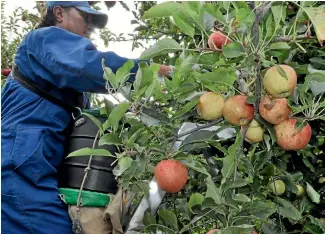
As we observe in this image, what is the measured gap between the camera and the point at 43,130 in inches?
74.5

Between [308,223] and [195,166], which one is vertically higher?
[195,166]

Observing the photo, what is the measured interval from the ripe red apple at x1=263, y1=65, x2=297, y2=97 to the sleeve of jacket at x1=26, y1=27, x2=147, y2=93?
1.72 feet

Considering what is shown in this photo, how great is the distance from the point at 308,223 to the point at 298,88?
59cm

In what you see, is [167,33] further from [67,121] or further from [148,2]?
[67,121]

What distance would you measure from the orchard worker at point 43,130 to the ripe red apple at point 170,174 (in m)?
0.44

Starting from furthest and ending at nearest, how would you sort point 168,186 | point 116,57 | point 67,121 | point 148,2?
point 148,2
point 67,121
point 116,57
point 168,186

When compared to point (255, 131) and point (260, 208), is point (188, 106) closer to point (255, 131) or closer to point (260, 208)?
point (255, 131)

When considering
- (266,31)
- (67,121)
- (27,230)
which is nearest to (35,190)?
(27,230)

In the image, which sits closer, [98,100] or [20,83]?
[20,83]

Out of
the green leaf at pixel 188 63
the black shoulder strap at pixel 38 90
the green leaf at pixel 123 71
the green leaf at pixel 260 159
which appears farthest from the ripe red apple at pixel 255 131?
the black shoulder strap at pixel 38 90

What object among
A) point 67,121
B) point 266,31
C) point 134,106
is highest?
point 266,31

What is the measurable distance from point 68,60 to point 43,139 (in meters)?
0.27

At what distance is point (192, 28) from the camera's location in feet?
4.50

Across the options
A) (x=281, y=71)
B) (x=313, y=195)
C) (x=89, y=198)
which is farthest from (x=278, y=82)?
(x=89, y=198)
